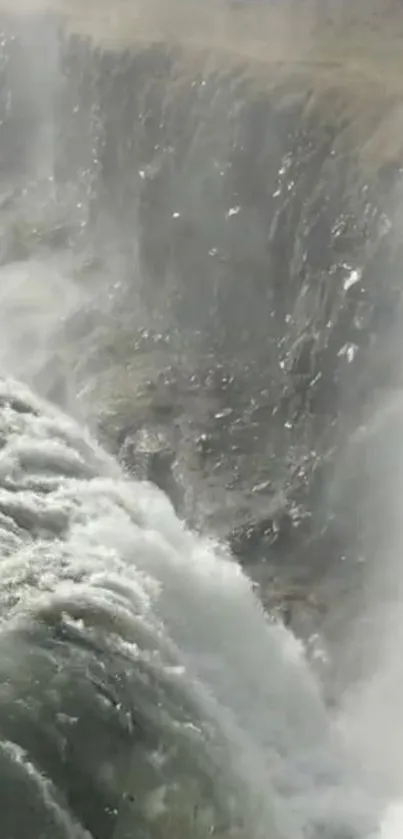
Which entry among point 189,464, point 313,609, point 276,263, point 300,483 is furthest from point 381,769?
point 276,263

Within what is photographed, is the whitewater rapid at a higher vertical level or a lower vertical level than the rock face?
lower

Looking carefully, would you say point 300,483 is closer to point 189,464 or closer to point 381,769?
point 189,464

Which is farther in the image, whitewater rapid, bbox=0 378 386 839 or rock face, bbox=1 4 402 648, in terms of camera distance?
rock face, bbox=1 4 402 648

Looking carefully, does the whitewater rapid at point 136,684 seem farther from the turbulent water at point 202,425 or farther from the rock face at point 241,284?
the rock face at point 241,284

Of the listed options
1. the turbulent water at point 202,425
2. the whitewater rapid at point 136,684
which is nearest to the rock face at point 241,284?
the turbulent water at point 202,425

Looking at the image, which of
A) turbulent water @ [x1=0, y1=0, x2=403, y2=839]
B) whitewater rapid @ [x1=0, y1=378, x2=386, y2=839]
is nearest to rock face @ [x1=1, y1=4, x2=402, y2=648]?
turbulent water @ [x1=0, y1=0, x2=403, y2=839]

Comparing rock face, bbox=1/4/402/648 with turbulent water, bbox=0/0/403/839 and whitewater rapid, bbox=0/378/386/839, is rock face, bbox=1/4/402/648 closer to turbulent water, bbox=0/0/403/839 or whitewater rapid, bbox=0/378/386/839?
turbulent water, bbox=0/0/403/839

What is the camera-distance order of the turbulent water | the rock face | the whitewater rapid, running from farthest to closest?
the rock face
the turbulent water
the whitewater rapid
